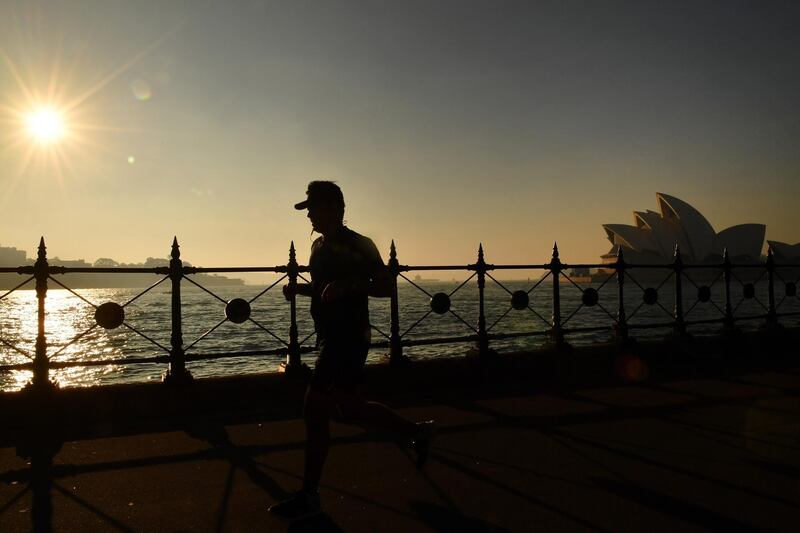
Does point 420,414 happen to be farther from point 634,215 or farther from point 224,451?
point 634,215

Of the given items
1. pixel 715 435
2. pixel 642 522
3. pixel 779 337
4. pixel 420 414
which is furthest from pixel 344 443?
pixel 779 337

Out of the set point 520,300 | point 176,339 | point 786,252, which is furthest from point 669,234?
point 176,339

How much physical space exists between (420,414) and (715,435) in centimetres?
265

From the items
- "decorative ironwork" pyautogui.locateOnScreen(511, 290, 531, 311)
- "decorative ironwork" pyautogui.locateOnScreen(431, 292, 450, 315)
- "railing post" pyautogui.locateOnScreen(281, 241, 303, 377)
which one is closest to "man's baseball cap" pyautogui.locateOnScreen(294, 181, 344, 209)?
"railing post" pyautogui.locateOnScreen(281, 241, 303, 377)

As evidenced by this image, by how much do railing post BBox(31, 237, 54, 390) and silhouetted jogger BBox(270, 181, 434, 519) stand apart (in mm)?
3543

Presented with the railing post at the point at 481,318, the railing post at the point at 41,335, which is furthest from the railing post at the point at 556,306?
the railing post at the point at 41,335

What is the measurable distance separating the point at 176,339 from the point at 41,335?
1260 mm

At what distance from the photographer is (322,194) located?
148 inches

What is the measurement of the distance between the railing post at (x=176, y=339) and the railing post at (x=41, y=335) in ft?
3.59

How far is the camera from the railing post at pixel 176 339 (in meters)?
6.34

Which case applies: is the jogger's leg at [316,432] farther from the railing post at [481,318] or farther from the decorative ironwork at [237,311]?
the railing post at [481,318]

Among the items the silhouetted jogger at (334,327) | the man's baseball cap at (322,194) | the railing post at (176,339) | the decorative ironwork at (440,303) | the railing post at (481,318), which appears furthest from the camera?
the decorative ironwork at (440,303)

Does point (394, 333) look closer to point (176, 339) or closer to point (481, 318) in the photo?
point (481, 318)

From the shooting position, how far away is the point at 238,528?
3262mm
